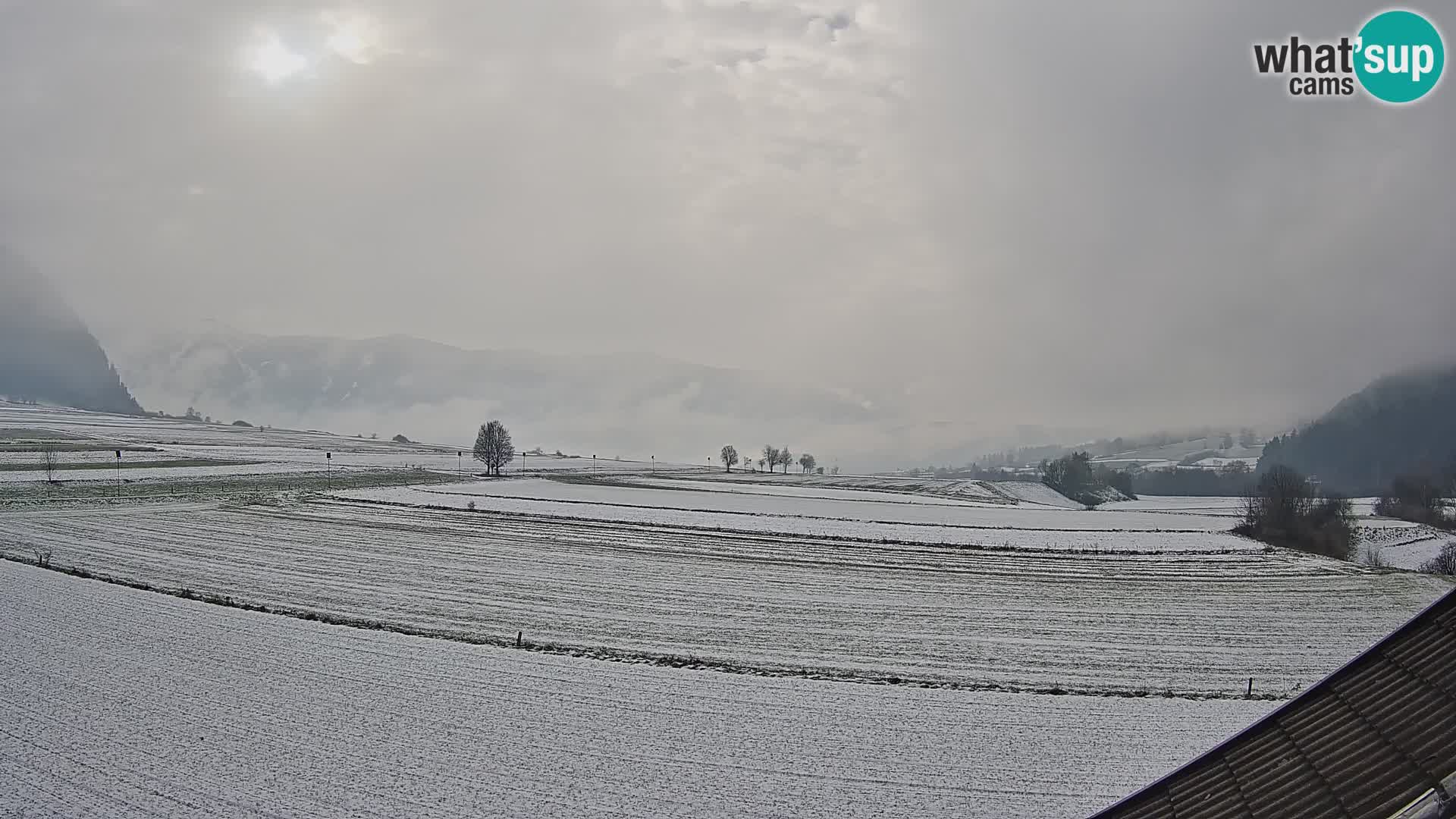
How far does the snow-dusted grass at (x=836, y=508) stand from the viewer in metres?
61.7

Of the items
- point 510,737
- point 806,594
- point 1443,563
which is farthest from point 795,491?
point 510,737

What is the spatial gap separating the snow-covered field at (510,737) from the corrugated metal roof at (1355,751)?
26.1ft

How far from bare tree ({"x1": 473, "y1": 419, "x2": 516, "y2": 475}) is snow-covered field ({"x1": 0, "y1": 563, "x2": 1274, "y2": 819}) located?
263 ft

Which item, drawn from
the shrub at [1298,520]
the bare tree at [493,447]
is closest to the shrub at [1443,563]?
the shrub at [1298,520]

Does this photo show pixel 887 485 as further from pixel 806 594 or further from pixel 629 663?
pixel 629 663

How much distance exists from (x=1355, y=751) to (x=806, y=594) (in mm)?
26603

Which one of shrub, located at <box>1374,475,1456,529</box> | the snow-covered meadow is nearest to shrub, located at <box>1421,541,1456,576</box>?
the snow-covered meadow

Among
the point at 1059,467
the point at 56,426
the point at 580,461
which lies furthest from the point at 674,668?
the point at 56,426

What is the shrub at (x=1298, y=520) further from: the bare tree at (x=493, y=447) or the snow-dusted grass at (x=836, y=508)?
the bare tree at (x=493, y=447)

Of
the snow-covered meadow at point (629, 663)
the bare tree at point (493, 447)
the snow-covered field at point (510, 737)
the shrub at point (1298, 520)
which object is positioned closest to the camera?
the snow-covered field at point (510, 737)

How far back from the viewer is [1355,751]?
4.94 m

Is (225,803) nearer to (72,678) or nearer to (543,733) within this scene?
(543,733)

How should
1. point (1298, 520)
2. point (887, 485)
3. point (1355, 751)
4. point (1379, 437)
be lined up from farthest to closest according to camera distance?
point (1379, 437), point (887, 485), point (1298, 520), point (1355, 751)

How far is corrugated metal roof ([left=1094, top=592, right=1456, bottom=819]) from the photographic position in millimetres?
4465
